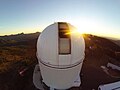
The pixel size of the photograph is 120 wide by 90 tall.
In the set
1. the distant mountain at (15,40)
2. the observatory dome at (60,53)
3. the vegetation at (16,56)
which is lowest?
the distant mountain at (15,40)

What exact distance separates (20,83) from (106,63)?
11262 millimetres

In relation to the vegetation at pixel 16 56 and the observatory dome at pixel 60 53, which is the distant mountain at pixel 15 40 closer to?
the vegetation at pixel 16 56

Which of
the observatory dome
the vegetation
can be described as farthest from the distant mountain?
the observatory dome

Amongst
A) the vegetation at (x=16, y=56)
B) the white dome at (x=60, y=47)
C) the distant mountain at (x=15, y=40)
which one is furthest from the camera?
the distant mountain at (x=15, y=40)

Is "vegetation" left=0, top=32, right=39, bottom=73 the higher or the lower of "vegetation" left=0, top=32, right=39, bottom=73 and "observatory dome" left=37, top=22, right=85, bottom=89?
the lower

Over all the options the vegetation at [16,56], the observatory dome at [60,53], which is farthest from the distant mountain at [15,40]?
the observatory dome at [60,53]

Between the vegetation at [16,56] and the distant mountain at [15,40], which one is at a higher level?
the vegetation at [16,56]

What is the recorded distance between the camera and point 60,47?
10359mm

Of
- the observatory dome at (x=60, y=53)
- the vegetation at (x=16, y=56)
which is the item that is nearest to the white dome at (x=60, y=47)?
the observatory dome at (x=60, y=53)

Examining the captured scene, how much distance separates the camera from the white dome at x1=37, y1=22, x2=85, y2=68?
10.4m

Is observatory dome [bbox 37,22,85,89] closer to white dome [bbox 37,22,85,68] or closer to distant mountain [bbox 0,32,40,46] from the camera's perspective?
white dome [bbox 37,22,85,68]

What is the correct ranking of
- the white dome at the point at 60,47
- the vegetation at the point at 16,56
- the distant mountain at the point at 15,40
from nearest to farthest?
the white dome at the point at 60,47 → the vegetation at the point at 16,56 → the distant mountain at the point at 15,40

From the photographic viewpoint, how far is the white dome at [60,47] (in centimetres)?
1043

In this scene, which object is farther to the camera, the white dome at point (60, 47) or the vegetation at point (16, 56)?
the vegetation at point (16, 56)
